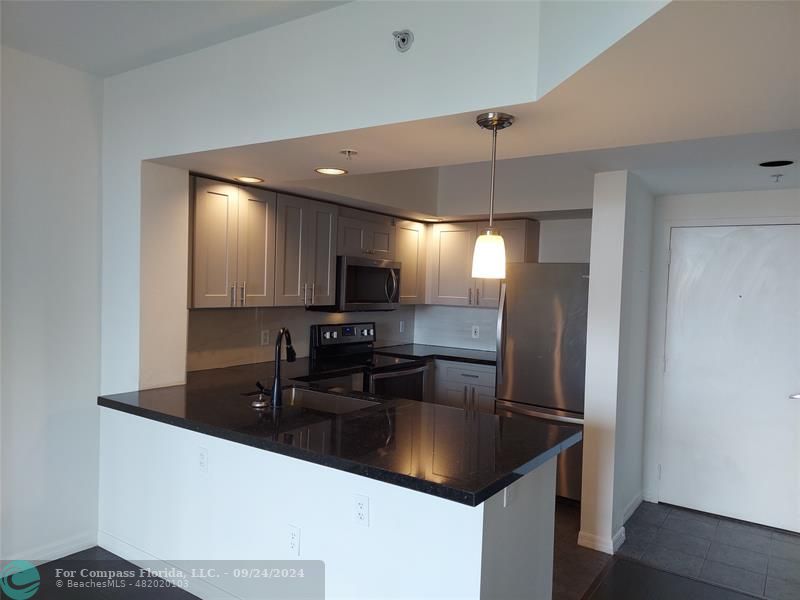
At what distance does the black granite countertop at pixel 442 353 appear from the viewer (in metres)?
4.48

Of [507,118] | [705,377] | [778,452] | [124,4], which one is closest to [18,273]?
[124,4]

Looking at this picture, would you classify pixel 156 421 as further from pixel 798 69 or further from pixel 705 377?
pixel 705 377

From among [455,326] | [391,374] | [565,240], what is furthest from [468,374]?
[565,240]

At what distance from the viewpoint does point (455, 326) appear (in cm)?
516

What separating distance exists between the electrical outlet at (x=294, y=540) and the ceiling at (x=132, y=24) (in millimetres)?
1980

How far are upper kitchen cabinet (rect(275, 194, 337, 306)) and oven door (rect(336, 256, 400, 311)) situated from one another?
8 cm

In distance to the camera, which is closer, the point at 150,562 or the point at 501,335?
the point at 150,562

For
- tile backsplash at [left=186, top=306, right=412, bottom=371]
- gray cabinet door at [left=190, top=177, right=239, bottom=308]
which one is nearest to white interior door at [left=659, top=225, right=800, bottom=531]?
tile backsplash at [left=186, top=306, right=412, bottom=371]

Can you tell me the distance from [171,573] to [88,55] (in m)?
2.49

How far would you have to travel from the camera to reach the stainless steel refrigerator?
3598 mm

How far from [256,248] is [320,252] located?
0.59m

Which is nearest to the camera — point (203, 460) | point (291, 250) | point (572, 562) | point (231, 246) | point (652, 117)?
point (652, 117)

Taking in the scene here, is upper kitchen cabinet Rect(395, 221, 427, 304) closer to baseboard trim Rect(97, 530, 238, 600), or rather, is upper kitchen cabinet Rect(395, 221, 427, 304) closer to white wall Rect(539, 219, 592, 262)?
white wall Rect(539, 219, 592, 262)

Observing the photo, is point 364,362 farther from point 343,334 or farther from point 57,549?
point 57,549
